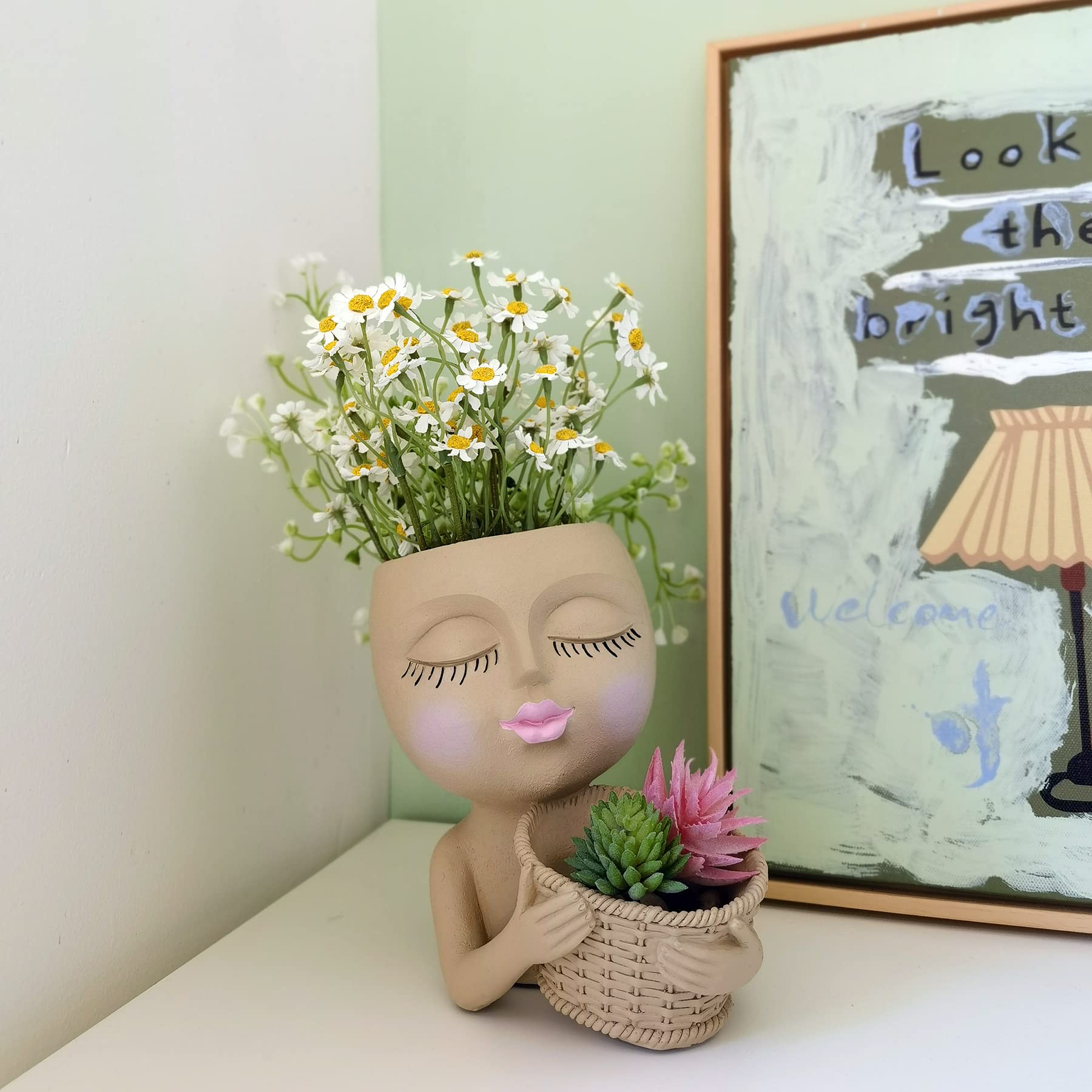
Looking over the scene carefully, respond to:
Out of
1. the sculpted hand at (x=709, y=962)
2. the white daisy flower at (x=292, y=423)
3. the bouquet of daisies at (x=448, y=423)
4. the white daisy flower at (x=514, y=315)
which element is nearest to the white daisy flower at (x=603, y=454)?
the bouquet of daisies at (x=448, y=423)

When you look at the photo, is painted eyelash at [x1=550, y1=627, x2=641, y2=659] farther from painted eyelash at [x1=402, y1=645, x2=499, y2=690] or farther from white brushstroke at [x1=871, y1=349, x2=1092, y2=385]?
white brushstroke at [x1=871, y1=349, x2=1092, y2=385]

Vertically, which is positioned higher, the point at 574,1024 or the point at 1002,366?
the point at 1002,366

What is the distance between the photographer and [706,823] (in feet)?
1.96

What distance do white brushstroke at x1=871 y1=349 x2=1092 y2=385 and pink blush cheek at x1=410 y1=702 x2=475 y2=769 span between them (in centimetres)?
49

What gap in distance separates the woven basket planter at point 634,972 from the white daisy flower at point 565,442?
270 millimetres

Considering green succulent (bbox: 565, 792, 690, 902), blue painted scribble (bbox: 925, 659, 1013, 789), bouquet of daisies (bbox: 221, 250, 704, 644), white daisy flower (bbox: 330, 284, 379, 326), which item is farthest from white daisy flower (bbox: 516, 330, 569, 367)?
blue painted scribble (bbox: 925, 659, 1013, 789)

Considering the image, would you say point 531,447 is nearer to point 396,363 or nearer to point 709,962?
point 396,363

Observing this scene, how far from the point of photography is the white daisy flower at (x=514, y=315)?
2.15 ft

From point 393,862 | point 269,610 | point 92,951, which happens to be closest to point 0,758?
point 92,951

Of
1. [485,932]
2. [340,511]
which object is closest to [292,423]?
[340,511]

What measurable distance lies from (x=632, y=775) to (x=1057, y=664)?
40 centimetres

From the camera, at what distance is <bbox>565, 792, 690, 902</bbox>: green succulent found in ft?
1.89

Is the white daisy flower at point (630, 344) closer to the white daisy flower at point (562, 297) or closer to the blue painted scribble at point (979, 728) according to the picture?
the white daisy flower at point (562, 297)

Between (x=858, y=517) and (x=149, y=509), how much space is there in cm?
59
